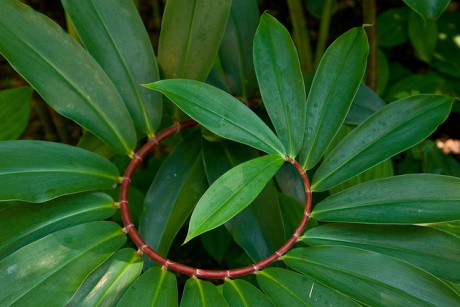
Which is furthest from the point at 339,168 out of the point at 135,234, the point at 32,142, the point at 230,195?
the point at 32,142

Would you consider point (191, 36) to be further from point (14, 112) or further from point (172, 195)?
point (14, 112)

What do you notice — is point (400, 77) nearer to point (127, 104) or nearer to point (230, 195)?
point (127, 104)

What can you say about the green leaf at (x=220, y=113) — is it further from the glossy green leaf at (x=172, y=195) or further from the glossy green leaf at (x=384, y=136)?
the glossy green leaf at (x=172, y=195)

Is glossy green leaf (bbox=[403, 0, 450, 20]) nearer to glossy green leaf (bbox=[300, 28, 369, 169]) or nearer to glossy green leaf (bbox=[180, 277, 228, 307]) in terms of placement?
glossy green leaf (bbox=[300, 28, 369, 169])

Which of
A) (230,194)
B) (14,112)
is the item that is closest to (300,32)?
(14,112)

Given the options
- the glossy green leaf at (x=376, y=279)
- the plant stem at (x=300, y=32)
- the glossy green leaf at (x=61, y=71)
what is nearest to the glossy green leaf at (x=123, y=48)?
the glossy green leaf at (x=61, y=71)

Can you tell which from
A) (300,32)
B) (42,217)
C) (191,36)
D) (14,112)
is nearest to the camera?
(42,217)
